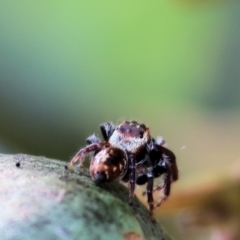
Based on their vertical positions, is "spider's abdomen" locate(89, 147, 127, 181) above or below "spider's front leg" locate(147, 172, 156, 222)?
above

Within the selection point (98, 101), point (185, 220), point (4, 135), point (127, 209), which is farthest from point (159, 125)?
point (127, 209)

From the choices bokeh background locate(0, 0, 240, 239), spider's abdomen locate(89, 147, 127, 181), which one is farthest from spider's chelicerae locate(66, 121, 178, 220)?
bokeh background locate(0, 0, 240, 239)

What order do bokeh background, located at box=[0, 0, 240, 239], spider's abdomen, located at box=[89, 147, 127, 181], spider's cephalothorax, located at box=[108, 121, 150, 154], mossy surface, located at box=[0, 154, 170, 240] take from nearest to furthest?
mossy surface, located at box=[0, 154, 170, 240] → spider's abdomen, located at box=[89, 147, 127, 181] → spider's cephalothorax, located at box=[108, 121, 150, 154] → bokeh background, located at box=[0, 0, 240, 239]

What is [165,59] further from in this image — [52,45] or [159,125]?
[52,45]

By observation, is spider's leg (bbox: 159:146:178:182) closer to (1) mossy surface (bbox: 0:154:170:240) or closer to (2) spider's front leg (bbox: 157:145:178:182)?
(2) spider's front leg (bbox: 157:145:178:182)

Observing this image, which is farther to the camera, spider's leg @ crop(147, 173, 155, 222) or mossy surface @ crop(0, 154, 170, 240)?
spider's leg @ crop(147, 173, 155, 222)

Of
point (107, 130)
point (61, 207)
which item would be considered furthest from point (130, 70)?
point (61, 207)

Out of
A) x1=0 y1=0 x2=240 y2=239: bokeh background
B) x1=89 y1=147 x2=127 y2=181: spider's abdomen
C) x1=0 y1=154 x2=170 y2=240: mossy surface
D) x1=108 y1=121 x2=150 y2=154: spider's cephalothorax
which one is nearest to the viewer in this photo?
x1=0 y1=154 x2=170 y2=240: mossy surface
